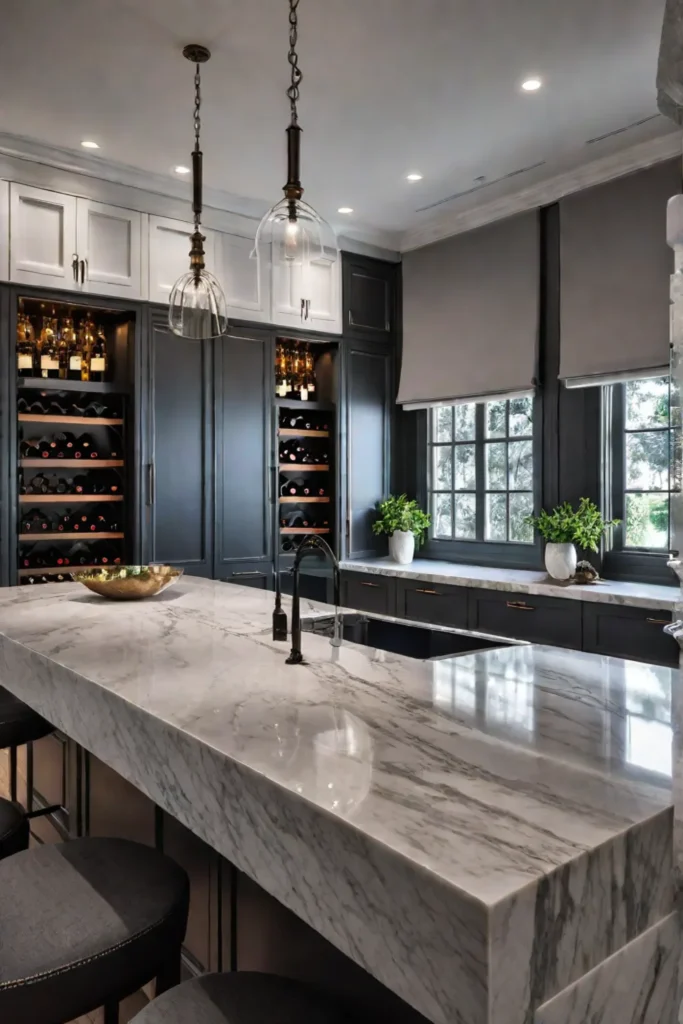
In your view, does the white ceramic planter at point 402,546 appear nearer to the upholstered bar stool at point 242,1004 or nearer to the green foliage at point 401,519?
the green foliage at point 401,519

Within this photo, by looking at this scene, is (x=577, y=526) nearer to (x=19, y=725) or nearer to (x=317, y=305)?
(x=317, y=305)

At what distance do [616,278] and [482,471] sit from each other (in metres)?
Result: 1.47

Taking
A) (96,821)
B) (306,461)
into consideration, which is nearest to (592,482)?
(306,461)

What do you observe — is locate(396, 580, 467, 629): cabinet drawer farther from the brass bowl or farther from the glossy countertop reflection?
the glossy countertop reflection

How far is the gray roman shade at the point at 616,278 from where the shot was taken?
3.70m

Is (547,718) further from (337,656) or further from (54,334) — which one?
(54,334)

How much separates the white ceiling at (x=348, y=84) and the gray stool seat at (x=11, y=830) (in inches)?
103

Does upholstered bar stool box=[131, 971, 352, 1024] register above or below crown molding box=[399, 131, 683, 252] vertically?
below

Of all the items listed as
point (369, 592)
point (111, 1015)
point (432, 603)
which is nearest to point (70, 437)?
point (369, 592)

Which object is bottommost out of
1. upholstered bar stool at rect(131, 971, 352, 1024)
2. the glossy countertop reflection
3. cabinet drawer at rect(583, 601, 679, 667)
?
upholstered bar stool at rect(131, 971, 352, 1024)

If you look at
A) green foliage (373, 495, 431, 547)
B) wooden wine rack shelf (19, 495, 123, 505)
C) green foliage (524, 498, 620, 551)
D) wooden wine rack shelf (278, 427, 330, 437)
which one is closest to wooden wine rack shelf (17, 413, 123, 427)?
wooden wine rack shelf (19, 495, 123, 505)

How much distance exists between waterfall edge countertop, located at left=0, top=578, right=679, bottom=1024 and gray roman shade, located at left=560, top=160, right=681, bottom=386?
239 centimetres

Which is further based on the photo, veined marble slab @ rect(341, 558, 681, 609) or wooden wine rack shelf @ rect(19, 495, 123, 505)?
wooden wine rack shelf @ rect(19, 495, 123, 505)

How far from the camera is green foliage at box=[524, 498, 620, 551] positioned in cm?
398
